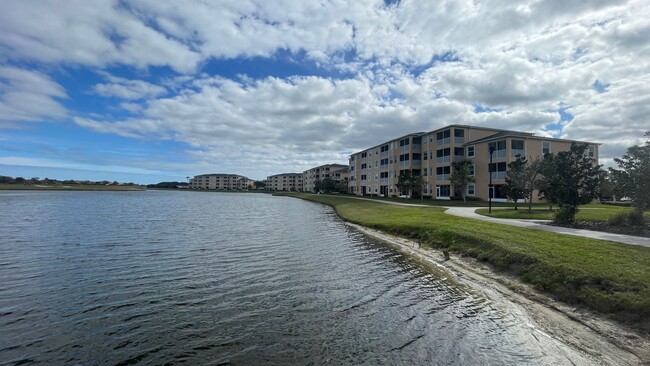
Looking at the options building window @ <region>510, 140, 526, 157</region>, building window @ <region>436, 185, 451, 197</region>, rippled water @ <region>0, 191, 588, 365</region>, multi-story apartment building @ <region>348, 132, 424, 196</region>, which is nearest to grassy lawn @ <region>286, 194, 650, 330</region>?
rippled water @ <region>0, 191, 588, 365</region>

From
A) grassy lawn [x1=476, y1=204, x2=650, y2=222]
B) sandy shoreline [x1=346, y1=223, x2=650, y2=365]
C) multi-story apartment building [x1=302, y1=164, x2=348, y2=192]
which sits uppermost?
multi-story apartment building [x1=302, y1=164, x2=348, y2=192]

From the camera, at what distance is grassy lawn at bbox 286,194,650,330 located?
828cm

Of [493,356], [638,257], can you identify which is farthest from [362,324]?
[638,257]

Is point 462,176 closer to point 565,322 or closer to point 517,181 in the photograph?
point 517,181

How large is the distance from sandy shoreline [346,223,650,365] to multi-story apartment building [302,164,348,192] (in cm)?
12972

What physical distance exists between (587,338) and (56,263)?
1748 centimetres

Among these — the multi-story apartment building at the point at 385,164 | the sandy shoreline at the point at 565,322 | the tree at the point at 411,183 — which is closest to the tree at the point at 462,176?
the tree at the point at 411,183

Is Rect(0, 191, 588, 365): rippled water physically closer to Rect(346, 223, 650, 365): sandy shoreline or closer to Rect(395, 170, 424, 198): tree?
Rect(346, 223, 650, 365): sandy shoreline

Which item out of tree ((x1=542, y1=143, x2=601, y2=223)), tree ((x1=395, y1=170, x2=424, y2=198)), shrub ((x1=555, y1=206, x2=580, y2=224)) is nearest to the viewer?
shrub ((x1=555, y1=206, x2=580, y2=224))

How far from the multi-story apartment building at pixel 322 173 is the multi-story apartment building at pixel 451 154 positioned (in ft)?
208

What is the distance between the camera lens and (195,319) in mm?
8133

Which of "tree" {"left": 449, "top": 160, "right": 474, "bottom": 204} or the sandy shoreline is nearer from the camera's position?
the sandy shoreline

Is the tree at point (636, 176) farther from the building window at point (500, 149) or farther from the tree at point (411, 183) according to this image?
the tree at point (411, 183)

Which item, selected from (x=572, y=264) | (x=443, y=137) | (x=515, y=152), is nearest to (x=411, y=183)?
(x=443, y=137)
